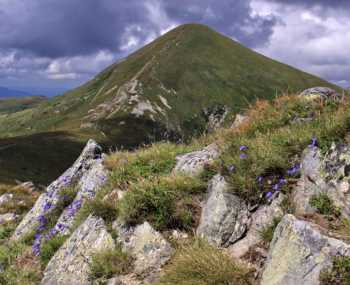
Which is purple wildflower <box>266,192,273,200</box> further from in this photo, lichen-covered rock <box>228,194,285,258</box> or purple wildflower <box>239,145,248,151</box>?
purple wildflower <box>239,145,248,151</box>

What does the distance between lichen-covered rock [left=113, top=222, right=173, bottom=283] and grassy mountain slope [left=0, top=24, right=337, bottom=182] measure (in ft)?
248

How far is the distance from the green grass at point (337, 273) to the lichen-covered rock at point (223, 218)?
6.34 ft

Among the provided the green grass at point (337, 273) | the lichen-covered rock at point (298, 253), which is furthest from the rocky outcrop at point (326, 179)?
the green grass at point (337, 273)

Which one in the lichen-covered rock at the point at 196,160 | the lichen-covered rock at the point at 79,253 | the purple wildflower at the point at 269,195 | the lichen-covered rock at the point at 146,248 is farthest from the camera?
the lichen-covered rock at the point at 196,160

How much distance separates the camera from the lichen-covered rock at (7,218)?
1321cm

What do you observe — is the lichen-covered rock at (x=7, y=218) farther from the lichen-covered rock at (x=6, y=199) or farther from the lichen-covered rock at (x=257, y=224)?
the lichen-covered rock at (x=257, y=224)

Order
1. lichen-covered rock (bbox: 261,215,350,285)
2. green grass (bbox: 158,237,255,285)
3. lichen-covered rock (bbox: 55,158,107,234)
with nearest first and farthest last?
lichen-covered rock (bbox: 261,215,350,285), green grass (bbox: 158,237,255,285), lichen-covered rock (bbox: 55,158,107,234)

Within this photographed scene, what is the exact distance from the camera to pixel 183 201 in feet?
21.6

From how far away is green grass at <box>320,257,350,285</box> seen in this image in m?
3.90

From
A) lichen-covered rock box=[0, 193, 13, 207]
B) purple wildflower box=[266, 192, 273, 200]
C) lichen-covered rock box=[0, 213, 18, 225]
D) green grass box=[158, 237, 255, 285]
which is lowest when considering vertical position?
lichen-covered rock box=[0, 193, 13, 207]

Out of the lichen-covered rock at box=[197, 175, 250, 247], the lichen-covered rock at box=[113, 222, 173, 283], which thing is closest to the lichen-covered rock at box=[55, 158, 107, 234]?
the lichen-covered rock at box=[113, 222, 173, 283]

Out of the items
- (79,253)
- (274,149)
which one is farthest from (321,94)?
(79,253)

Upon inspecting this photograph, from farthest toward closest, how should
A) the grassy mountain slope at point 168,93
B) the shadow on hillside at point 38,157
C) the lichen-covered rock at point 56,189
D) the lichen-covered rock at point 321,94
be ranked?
the grassy mountain slope at point 168,93, the shadow on hillside at point 38,157, the lichen-covered rock at point 56,189, the lichen-covered rock at point 321,94

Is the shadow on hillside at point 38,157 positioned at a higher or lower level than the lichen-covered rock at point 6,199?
lower
